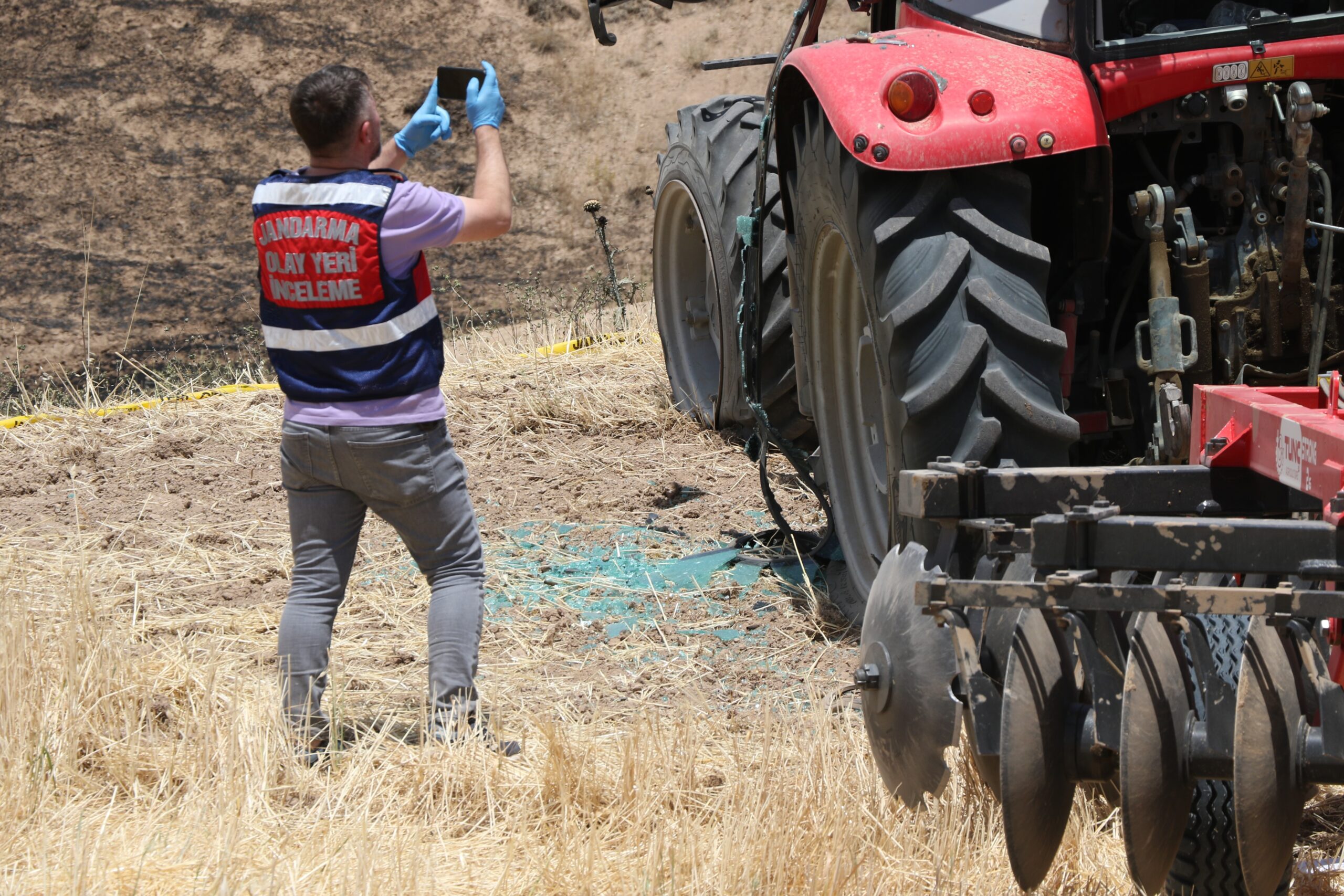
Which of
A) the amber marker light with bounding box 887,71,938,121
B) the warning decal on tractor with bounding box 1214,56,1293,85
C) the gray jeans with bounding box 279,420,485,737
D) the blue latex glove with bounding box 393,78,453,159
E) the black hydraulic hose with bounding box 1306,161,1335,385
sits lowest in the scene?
the gray jeans with bounding box 279,420,485,737

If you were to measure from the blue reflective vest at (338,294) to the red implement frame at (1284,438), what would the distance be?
5.59 ft

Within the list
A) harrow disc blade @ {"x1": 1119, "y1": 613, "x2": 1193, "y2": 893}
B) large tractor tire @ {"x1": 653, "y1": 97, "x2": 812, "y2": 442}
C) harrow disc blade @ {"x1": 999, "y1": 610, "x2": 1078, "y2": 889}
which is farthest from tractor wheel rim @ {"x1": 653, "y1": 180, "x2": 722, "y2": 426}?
harrow disc blade @ {"x1": 1119, "y1": 613, "x2": 1193, "y2": 893}

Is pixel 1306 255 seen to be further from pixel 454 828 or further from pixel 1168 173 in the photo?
pixel 454 828

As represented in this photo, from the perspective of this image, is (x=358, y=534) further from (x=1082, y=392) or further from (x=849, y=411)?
(x=1082, y=392)

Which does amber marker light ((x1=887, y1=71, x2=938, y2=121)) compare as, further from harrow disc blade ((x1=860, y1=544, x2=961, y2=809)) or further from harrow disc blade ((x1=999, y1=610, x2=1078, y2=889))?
harrow disc blade ((x1=999, y1=610, x2=1078, y2=889))

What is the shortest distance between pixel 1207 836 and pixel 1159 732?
507 millimetres

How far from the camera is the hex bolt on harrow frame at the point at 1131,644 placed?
198 centimetres

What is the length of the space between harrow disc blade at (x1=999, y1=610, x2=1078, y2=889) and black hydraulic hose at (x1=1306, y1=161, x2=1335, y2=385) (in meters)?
1.30

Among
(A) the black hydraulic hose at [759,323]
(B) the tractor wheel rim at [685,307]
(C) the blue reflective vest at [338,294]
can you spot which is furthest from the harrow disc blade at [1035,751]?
(B) the tractor wheel rim at [685,307]

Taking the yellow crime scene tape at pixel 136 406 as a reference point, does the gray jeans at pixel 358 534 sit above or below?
above

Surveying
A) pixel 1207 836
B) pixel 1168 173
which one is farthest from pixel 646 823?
pixel 1168 173

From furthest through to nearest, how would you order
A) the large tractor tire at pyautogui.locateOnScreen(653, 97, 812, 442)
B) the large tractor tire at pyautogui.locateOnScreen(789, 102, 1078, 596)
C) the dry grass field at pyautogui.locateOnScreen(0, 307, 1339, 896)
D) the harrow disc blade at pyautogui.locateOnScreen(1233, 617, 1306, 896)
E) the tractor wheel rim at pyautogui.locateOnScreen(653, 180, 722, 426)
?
the tractor wheel rim at pyautogui.locateOnScreen(653, 180, 722, 426), the large tractor tire at pyautogui.locateOnScreen(653, 97, 812, 442), the large tractor tire at pyautogui.locateOnScreen(789, 102, 1078, 596), the dry grass field at pyautogui.locateOnScreen(0, 307, 1339, 896), the harrow disc blade at pyautogui.locateOnScreen(1233, 617, 1306, 896)

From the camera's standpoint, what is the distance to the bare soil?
42.9ft

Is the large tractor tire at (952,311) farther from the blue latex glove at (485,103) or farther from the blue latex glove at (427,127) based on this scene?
the blue latex glove at (427,127)
